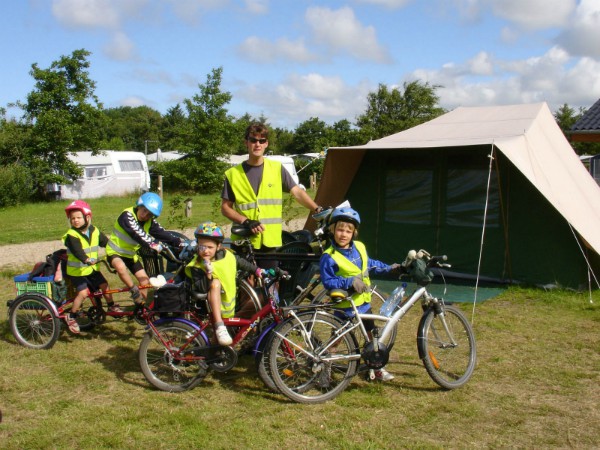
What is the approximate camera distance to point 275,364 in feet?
11.5

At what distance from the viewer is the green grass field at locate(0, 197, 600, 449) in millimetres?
3115

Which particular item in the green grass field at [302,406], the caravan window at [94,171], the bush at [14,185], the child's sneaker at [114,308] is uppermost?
the caravan window at [94,171]

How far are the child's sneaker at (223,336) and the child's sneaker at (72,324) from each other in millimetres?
1683

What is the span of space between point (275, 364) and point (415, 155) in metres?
4.84

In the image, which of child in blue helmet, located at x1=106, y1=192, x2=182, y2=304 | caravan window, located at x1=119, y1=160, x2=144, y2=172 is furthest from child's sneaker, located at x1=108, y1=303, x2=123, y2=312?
caravan window, located at x1=119, y1=160, x2=144, y2=172

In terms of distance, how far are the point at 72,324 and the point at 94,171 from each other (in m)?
21.2

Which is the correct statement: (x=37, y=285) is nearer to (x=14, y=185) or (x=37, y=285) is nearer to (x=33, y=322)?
(x=33, y=322)

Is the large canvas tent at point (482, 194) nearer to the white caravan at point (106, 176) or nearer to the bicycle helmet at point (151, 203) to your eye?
the bicycle helmet at point (151, 203)

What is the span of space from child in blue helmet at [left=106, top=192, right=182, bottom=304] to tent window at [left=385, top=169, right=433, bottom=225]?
3744mm

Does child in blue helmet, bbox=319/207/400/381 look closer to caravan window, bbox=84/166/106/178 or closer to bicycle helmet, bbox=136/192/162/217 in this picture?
bicycle helmet, bbox=136/192/162/217

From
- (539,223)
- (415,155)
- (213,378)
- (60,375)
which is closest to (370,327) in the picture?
(213,378)

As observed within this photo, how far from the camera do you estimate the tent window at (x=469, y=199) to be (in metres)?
7.14

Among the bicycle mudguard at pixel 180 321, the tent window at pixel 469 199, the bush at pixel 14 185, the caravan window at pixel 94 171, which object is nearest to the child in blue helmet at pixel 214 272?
the bicycle mudguard at pixel 180 321

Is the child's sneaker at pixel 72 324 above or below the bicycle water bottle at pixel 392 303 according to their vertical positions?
below
